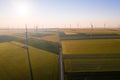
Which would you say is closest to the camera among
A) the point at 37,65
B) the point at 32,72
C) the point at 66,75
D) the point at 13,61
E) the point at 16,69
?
the point at 66,75

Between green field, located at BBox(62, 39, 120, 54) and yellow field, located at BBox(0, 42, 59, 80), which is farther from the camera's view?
green field, located at BBox(62, 39, 120, 54)

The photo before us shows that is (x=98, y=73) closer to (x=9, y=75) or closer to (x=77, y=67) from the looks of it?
(x=77, y=67)

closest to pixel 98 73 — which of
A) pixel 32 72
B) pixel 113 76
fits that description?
pixel 113 76

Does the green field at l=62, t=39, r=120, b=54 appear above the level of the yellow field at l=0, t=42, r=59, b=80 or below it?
Result: above

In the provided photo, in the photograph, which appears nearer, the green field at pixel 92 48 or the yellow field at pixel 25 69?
the yellow field at pixel 25 69

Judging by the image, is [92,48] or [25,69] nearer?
[25,69]

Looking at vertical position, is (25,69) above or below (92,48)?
below

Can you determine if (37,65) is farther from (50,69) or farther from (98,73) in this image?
(98,73)

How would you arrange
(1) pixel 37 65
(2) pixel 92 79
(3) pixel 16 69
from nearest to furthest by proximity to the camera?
1. (2) pixel 92 79
2. (3) pixel 16 69
3. (1) pixel 37 65

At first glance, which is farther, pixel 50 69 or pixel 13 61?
pixel 13 61

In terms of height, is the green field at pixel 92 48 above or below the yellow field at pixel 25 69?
above
